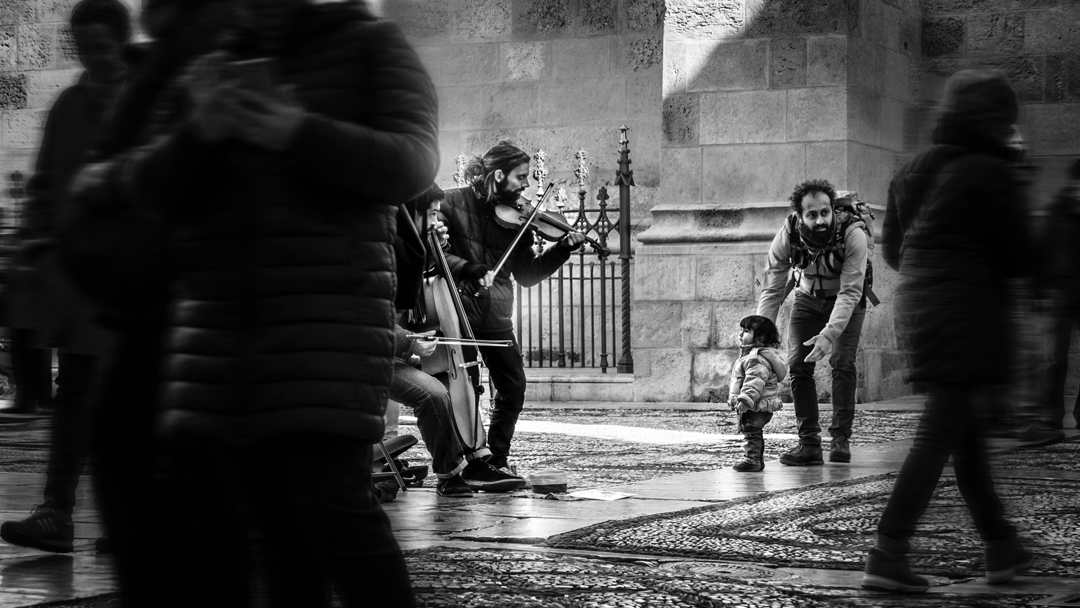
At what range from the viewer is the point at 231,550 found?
9.50 ft

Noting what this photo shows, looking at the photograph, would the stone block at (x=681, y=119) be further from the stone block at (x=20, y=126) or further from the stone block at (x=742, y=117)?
the stone block at (x=20, y=126)

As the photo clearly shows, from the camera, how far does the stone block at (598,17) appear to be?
20.0m

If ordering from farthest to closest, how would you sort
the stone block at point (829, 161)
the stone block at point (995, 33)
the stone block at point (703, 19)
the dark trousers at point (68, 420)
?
1. the stone block at point (995, 33)
2. the stone block at point (703, 19)
3. the stone block at point (829, 161)
4. the dark trousers at point (68, 420)

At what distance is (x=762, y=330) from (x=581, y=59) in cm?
1166

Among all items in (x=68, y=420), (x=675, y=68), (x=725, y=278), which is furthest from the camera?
(x=675, y=68)

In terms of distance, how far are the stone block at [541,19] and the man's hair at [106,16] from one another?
15.0 meters

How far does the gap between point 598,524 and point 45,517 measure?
2105mm

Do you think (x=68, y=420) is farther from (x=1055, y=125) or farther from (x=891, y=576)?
(x=1055, y=125)

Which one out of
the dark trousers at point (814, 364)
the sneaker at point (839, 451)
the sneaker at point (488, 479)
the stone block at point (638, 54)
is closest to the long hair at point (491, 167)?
the sneaker at point (488, 479)

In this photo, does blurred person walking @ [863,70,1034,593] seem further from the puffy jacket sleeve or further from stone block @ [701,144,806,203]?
stone block @ [701,144,806,203]

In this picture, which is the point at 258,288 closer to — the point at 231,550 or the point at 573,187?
the point at 231,550

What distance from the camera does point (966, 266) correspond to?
479cm

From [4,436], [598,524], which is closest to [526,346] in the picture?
[4,436]

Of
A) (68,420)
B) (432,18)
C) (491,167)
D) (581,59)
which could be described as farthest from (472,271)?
(432,18)
